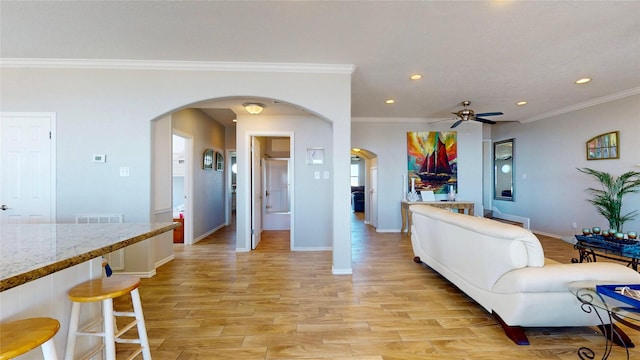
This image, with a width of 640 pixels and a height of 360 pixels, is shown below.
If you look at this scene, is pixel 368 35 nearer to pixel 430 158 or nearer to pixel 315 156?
pixel 315 156

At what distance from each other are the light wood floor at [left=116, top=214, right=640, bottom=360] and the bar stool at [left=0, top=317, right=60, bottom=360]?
3.39ft

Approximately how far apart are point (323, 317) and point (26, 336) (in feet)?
6.26

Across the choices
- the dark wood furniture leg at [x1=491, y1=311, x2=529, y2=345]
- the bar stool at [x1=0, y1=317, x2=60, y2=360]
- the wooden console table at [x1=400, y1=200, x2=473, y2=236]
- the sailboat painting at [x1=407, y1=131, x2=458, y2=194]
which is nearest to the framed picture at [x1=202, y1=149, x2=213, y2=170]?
the wooden console table at [x1=400, y1=200, x2=473, y2=236]

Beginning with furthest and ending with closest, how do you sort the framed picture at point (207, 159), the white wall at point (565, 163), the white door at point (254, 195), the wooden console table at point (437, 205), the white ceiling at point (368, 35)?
the wooden console table at point (437, 205), the framed picture at point (207, 159), the white door at point (254, 195), the white wall at point (565, 163), the white ceiling at point (368, 35)

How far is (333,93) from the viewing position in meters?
3.42

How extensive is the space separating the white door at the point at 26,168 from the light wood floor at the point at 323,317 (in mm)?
1503

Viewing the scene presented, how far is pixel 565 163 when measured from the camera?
5.50m

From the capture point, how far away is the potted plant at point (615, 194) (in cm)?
438

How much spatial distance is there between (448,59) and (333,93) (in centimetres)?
141

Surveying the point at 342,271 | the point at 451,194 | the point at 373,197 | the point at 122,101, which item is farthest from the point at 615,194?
the point at 122,101

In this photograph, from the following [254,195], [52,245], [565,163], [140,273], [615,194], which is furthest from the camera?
[565,163]

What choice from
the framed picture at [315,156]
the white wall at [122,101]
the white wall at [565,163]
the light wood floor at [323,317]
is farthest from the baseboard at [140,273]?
the white wall at [565,163]

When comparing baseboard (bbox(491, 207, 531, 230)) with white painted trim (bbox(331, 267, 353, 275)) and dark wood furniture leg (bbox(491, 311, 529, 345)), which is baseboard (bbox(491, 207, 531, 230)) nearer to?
white painted trim (bbox(331, 267, 353, 275))

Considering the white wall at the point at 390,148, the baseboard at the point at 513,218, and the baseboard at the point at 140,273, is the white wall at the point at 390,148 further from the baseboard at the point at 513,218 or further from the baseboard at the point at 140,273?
the baseboard at the point at 140,273
